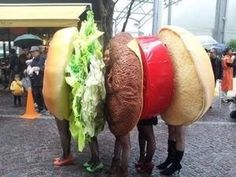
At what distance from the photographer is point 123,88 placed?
485 centimetres

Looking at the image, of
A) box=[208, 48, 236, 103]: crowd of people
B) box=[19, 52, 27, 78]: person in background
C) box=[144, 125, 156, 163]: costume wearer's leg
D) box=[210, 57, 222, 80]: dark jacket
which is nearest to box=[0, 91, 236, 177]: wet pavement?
box=[144, 125, 156, 163]: costume wearer's leg

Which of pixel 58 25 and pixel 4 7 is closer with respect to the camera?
pixel 58 25

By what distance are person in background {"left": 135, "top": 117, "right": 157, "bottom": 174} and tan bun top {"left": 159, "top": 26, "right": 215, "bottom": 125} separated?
0.50 metres

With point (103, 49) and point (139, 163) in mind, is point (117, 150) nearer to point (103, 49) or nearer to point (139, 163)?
point (139, 163)

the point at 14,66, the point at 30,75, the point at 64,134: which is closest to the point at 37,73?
the point at 30,75

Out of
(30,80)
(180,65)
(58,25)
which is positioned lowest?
(30,80)

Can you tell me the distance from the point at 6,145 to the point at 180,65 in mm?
3587

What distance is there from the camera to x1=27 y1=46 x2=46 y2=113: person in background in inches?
401

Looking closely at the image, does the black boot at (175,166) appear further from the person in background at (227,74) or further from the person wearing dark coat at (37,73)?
the person in background at (227,74)

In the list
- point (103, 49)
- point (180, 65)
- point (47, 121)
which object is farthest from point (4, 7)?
point (180, 65)

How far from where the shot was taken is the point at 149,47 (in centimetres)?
523

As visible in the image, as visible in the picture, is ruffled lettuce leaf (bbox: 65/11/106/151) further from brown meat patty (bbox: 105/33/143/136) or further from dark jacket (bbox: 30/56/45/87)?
dark jacket (bbox: 30/56/45/87)

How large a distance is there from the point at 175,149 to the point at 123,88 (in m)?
1.34

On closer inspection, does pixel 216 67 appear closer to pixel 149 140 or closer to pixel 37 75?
pixel 37 75
